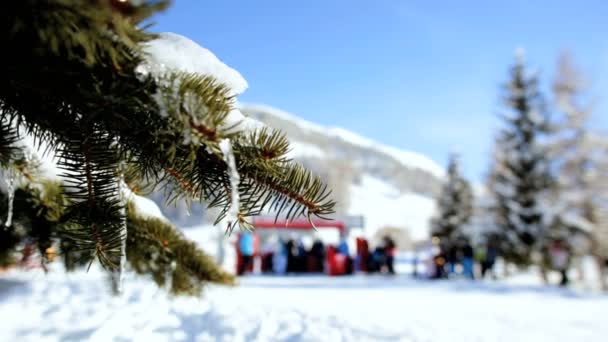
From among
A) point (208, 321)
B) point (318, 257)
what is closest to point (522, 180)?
point (318, 257)

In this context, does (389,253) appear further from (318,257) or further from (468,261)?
(468,261)

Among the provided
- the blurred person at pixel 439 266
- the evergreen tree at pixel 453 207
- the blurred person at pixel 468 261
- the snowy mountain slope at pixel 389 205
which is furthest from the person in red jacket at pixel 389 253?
the snowy mountain slope at pixel 389 205

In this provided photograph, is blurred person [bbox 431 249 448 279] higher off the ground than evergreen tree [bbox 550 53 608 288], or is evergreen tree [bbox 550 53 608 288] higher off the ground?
evergreen tree [bbox 550 53 608 288]

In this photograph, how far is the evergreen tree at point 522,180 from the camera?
21781 mm

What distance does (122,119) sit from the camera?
4.06 ft

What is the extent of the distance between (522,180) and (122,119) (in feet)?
77.3

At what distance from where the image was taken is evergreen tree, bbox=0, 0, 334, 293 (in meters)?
1.05

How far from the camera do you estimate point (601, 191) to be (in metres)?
23.5

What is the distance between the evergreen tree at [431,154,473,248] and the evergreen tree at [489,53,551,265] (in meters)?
10.0

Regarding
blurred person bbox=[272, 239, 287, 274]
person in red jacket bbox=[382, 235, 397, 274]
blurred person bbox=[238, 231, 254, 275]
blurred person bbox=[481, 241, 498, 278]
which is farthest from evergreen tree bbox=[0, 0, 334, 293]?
blurred person bbox=[481, 241, 498, 278]

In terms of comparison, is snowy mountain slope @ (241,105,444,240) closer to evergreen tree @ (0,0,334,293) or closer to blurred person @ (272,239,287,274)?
blurred person @ (272,239,287,274)

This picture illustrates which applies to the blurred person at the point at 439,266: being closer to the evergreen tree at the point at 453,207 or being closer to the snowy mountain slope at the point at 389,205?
the evergreen tree at the point at 453,207

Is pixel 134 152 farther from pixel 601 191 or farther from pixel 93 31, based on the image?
pixel 601 191

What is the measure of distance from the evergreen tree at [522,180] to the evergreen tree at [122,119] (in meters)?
22.6
